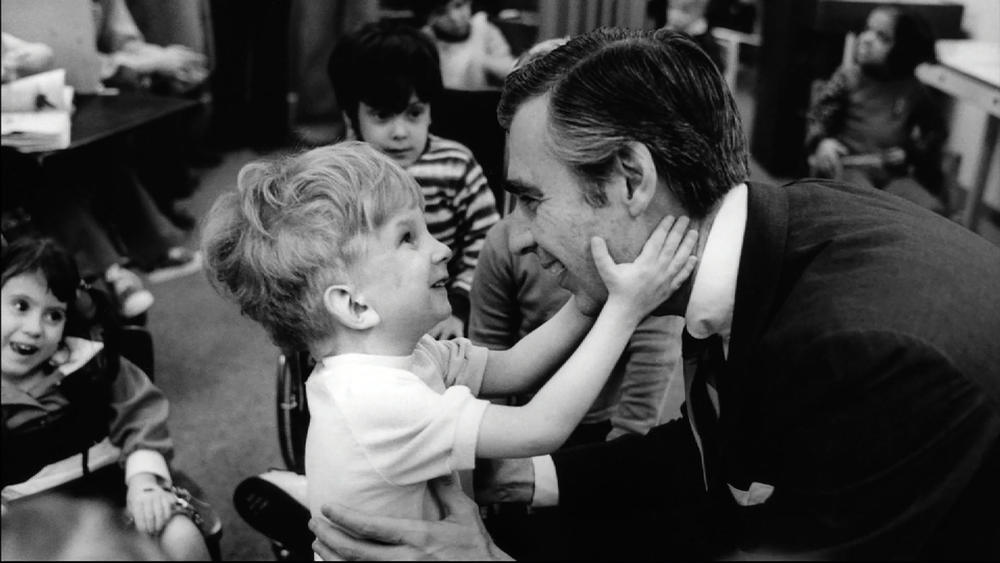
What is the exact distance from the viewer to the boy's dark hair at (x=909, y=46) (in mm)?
3715

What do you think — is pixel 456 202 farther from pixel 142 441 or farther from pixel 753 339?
pixel 753 339

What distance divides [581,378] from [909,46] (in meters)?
3.24

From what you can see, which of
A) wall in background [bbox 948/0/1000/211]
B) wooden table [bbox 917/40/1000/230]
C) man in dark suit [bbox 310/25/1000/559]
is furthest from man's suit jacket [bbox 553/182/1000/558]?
wall in background [bbox 948/0/1000/211]

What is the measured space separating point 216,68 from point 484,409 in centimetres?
384

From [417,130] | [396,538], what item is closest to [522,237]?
[396,538]

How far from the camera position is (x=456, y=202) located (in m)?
2.12

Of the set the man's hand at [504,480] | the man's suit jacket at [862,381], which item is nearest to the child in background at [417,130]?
the man's hand at [504,480]

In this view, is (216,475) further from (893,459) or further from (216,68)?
(216,68)

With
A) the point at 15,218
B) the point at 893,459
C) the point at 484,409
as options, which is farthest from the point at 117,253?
the point at 893,459

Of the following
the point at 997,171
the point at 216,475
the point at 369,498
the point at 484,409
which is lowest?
the point at 216,475

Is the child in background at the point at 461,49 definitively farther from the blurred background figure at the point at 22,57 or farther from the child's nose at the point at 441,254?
the child's nose at the point at 441,254

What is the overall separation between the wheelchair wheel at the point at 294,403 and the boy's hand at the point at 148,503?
30cm

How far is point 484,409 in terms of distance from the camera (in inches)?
42.2

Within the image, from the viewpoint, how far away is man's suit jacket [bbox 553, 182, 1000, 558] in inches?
35.7
